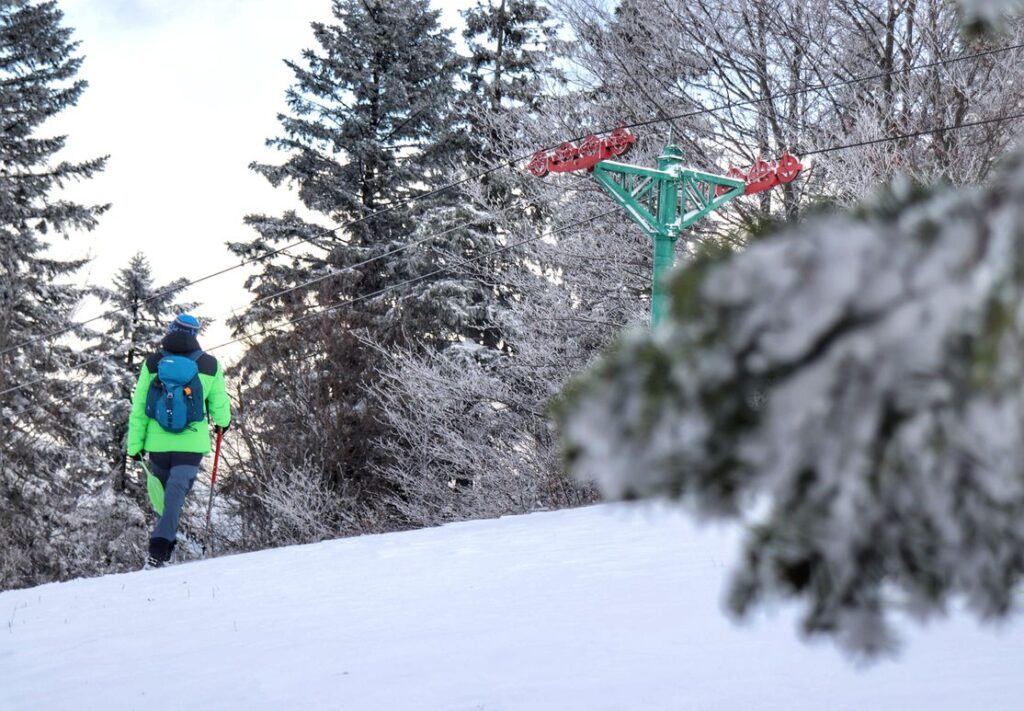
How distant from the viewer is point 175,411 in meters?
6.71

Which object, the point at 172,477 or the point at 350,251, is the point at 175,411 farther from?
the point at 350,251

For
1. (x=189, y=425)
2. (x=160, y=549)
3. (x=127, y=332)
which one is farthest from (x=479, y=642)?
(x=127, y=332)

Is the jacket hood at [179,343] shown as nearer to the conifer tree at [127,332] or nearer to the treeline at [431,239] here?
the treeline at [431,239]

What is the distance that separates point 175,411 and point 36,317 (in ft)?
43.4

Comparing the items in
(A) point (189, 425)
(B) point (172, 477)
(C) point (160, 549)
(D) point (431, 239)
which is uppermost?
(D) point (431, 239)

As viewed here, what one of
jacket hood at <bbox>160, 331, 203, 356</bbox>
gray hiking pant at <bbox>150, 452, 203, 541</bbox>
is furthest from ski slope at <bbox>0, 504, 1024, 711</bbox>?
jacket hood at <bbox>160, 331, 203, 356</bbox>

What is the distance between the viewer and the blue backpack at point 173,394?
6691 mm

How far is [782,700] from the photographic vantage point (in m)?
3.06

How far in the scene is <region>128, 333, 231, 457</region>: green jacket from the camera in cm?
675

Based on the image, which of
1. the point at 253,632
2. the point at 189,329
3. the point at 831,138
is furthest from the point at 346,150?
the point at 253,632

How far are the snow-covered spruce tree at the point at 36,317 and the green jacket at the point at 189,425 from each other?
9.89 metres

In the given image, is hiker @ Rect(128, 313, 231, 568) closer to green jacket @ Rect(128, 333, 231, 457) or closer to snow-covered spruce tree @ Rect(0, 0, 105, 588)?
green jacket @ Rect(128, 333, 231, 457)

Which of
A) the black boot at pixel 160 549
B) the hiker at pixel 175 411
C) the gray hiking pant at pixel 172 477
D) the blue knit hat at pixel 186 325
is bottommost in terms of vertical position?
the black boot at pixel 160 549

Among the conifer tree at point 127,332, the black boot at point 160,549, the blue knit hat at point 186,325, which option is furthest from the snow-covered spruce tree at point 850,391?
the conifer tree at point 127,332
